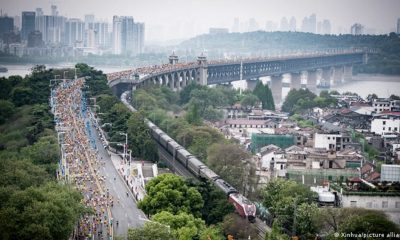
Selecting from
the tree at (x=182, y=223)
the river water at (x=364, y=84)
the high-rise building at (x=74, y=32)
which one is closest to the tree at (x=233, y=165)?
the tree at (x=182, y=223)

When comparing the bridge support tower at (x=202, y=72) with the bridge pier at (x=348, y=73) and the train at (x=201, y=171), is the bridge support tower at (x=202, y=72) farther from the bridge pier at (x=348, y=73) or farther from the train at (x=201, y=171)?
the bridge pier at (x=348, y=73)

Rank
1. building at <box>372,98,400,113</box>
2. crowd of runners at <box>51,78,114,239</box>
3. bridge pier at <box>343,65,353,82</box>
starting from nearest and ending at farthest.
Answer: crowd of runners at <box>51,78,114,239</box>, building at <box>372,98,400,113</box>, bridge pier at <box>343,65,353,82</box>

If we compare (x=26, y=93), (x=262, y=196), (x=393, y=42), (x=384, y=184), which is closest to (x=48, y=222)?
(x=262, y=196)

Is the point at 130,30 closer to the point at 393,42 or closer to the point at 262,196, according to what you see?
the point at 393,42

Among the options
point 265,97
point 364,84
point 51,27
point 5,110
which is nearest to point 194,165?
point 5,110

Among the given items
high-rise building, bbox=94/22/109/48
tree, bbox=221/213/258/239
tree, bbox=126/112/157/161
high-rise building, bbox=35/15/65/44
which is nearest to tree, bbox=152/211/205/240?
tree, bbox=221/213/258/239

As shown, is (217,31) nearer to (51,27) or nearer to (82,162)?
(51,27)

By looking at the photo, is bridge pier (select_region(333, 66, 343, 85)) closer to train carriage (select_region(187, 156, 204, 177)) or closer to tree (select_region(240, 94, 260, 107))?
tree (select_region(240, 94, 260, 107))
